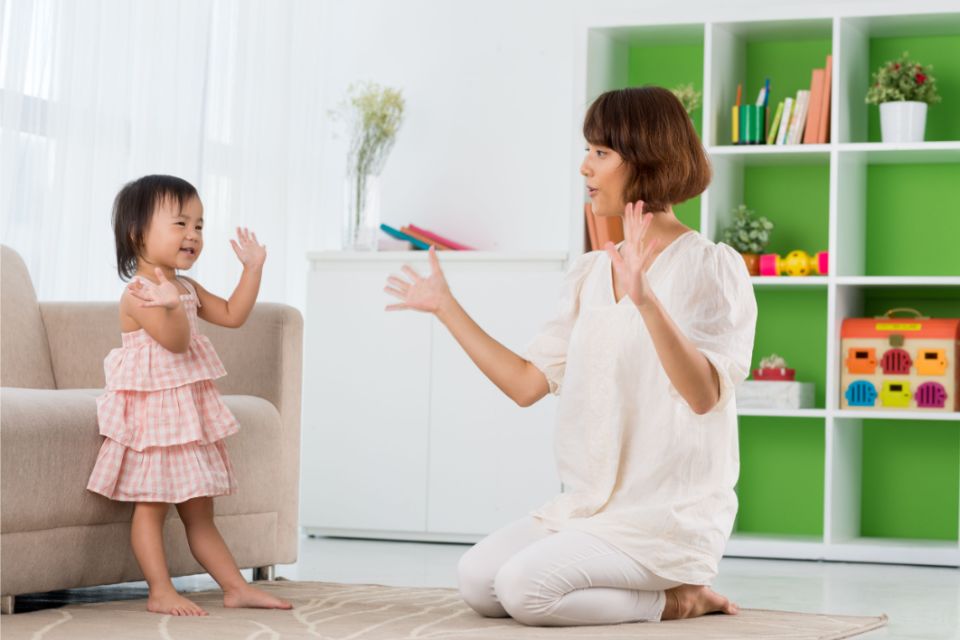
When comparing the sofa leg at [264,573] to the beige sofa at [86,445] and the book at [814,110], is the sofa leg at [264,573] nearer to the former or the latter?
the beige sofa at [86,445]

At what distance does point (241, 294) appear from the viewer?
2.68 meters

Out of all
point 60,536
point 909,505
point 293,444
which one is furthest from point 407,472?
point 60,536

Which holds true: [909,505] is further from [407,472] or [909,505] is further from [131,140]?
[131,140]

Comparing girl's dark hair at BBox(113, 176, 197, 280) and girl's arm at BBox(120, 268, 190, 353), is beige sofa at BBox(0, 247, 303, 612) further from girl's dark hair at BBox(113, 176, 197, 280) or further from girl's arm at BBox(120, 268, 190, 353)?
girl's dark hair at BBox(113, 176, 197, 280)

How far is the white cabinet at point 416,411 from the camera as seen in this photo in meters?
4.13

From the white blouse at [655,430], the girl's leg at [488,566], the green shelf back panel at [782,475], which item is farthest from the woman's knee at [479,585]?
the green shelf back panel at [782,475]

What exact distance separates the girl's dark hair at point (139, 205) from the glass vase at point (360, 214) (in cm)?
180

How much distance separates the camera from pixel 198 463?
2572mm

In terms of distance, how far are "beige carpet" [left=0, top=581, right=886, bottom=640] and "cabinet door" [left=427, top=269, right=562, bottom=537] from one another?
1384 mm

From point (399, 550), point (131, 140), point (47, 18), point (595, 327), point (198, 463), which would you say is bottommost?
point (399, 550)

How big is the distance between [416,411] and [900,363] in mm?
1421

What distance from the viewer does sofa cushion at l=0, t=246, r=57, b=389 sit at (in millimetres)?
3020

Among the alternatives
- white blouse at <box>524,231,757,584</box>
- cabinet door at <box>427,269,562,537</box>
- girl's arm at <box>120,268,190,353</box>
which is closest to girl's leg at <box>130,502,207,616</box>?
girl's arm at <box>120,268,190,353</box>

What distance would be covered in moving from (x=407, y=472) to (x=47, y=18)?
1.65 meters
